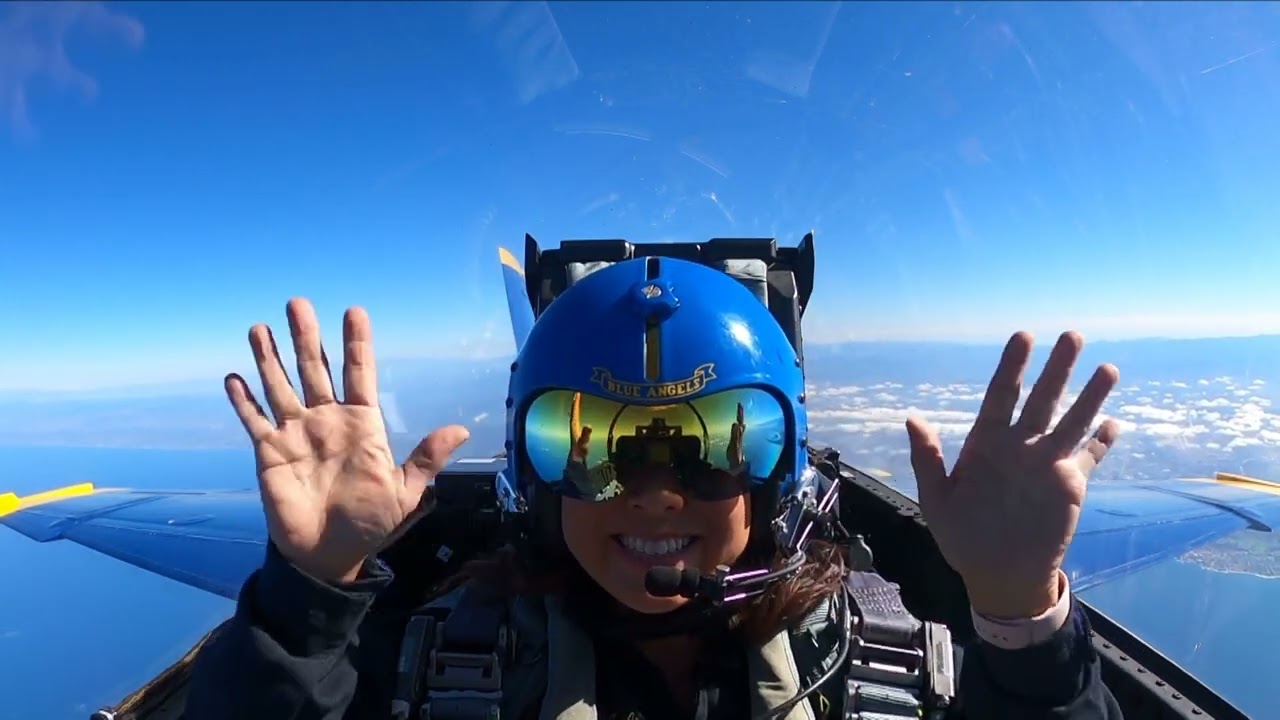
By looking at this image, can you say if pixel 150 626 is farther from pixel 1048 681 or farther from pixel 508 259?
pixel 1048 681

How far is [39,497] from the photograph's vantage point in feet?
14.7

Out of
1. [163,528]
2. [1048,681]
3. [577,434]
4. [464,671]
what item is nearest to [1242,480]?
[1048,681]

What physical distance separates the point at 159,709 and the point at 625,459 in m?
1.41

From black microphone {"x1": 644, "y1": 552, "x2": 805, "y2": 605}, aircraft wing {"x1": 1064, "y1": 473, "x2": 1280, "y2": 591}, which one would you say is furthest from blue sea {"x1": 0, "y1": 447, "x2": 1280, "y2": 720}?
black microphone {"x1": 644, "y1": 552, "x2": 805, "y2": 605}

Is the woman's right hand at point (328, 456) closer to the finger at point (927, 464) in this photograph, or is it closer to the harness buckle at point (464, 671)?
the harness buckle at point (464, 671)

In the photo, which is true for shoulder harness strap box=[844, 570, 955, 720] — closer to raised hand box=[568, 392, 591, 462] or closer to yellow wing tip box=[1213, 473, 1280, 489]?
raised hand box=[568, 392, 591, 462]

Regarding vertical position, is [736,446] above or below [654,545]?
above

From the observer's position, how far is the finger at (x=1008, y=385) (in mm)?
1156

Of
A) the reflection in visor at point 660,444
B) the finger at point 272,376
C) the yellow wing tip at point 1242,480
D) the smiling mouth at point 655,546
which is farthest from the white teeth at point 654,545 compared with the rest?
the yellow wing tip at point 1242,480

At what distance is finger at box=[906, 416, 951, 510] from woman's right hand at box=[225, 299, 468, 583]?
91 centimetres

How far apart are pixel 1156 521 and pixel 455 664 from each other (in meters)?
3.64

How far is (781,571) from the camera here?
1392mm

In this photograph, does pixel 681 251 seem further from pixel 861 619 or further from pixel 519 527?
pixel 861 619

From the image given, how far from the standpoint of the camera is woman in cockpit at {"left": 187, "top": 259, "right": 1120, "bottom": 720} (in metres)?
1.13
